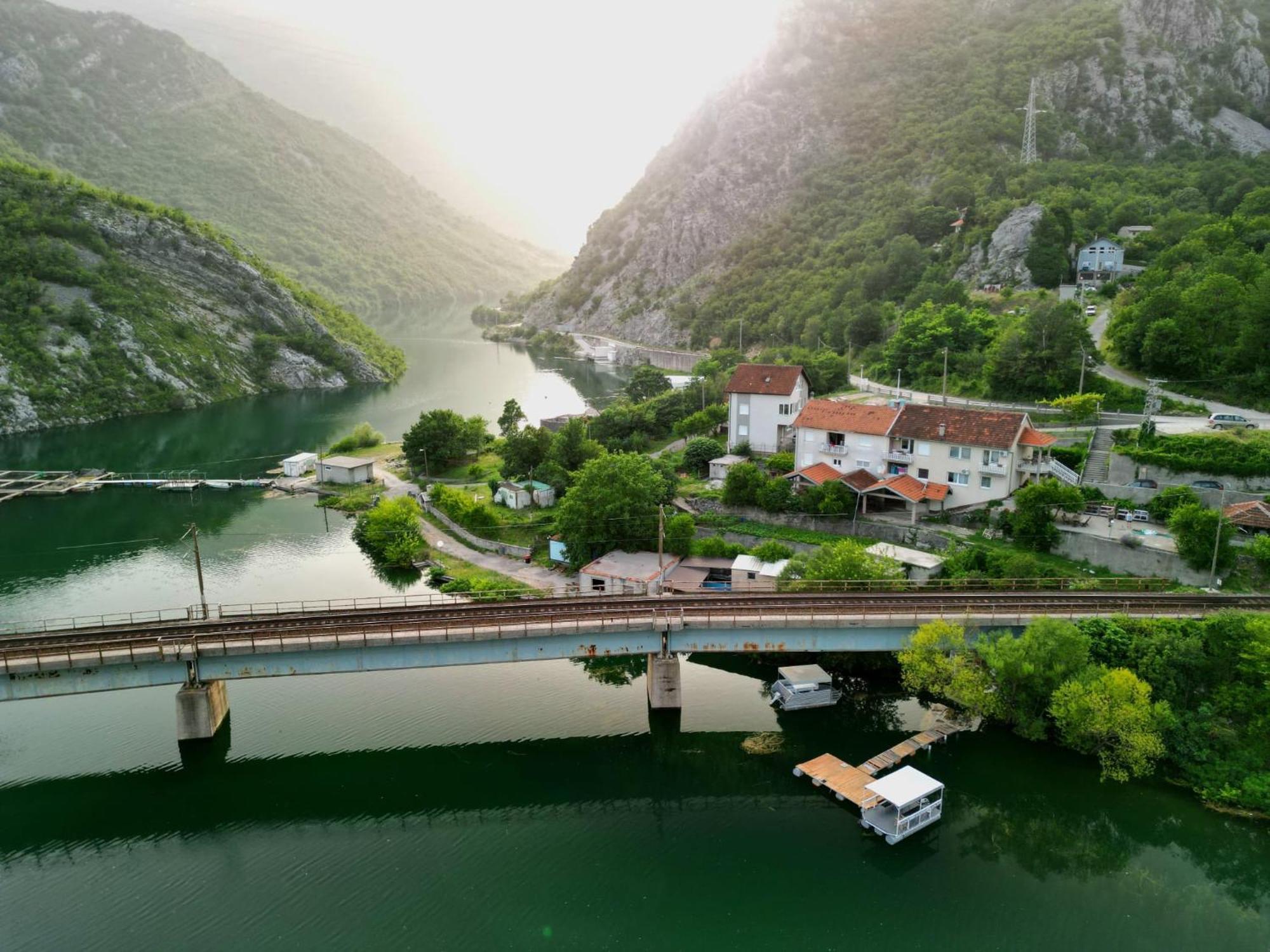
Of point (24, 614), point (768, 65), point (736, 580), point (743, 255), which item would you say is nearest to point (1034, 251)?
point (736, 580)

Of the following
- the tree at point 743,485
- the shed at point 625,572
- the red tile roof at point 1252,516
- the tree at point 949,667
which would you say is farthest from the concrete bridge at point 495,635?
the tree at point 743,485

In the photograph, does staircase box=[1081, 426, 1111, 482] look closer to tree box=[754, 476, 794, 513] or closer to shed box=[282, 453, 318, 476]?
tree box=[754, 476, 794, 513]

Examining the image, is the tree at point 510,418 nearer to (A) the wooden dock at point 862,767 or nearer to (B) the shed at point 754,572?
(B) the shed at point 754,572

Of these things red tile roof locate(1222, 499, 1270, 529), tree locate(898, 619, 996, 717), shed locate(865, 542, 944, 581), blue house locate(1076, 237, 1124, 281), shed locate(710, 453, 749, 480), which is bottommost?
tree locate(898, 619, 996, 717)

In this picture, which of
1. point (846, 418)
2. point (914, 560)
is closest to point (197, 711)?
point (914, 560)

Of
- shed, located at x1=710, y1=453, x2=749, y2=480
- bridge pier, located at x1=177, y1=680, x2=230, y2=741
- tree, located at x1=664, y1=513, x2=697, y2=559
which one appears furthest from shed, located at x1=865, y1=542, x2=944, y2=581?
bridge pier, located at x1=177, y1=680, x2=230, y2=741

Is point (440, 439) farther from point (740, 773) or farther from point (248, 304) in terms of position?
point (248, 304)

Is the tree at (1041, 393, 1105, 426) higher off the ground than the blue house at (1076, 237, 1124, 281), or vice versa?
the blue house at (1076, 237, 1124, 281)

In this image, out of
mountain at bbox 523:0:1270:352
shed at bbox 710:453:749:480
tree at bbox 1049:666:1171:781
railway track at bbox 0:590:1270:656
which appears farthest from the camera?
mountain at bbox 523:0:1270:352
